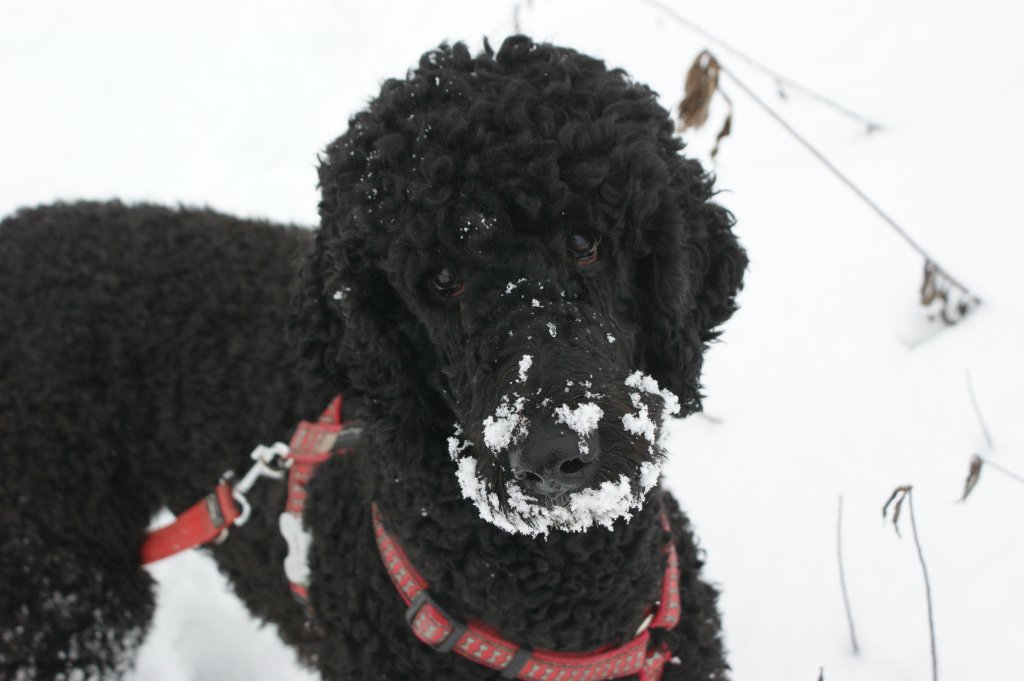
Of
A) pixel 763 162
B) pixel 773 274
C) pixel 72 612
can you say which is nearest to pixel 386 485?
pixel 72 612

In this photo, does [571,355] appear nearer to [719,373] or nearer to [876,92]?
[719,373]

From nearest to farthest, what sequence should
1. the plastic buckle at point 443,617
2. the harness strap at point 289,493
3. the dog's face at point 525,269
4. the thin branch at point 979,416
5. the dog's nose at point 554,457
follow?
the dog's nose at point 554,457 < the dog's face at point 525,269 < the plastic buckle at point 443,617 < the harness strap at point 289,493 < the thin branch at point 979,416

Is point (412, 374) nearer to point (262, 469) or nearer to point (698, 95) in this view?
point (262, 469)

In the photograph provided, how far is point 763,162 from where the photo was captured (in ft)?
15.9

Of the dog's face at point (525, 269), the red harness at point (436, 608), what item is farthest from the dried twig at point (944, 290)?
the red harness at point (436, 608)

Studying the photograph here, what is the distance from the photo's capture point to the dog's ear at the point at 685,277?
2080mm

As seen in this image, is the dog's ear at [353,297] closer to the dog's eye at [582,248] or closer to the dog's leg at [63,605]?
the dog's eye at [582,248]

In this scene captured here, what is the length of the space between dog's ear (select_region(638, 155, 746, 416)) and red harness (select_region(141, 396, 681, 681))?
54cm

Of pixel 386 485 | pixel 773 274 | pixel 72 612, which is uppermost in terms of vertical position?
pixel 773 274

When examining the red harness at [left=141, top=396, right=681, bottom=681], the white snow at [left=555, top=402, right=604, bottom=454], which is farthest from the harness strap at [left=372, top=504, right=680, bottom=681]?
the white snow at [left=555, top=402, right=604, bottom=454]

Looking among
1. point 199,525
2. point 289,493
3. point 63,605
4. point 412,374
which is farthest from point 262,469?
point 63,605

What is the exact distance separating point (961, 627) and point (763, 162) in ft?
9.11

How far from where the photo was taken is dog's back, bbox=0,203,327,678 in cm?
282

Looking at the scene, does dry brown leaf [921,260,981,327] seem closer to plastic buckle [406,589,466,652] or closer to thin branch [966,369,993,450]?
thin branch [966,369,993,450]
